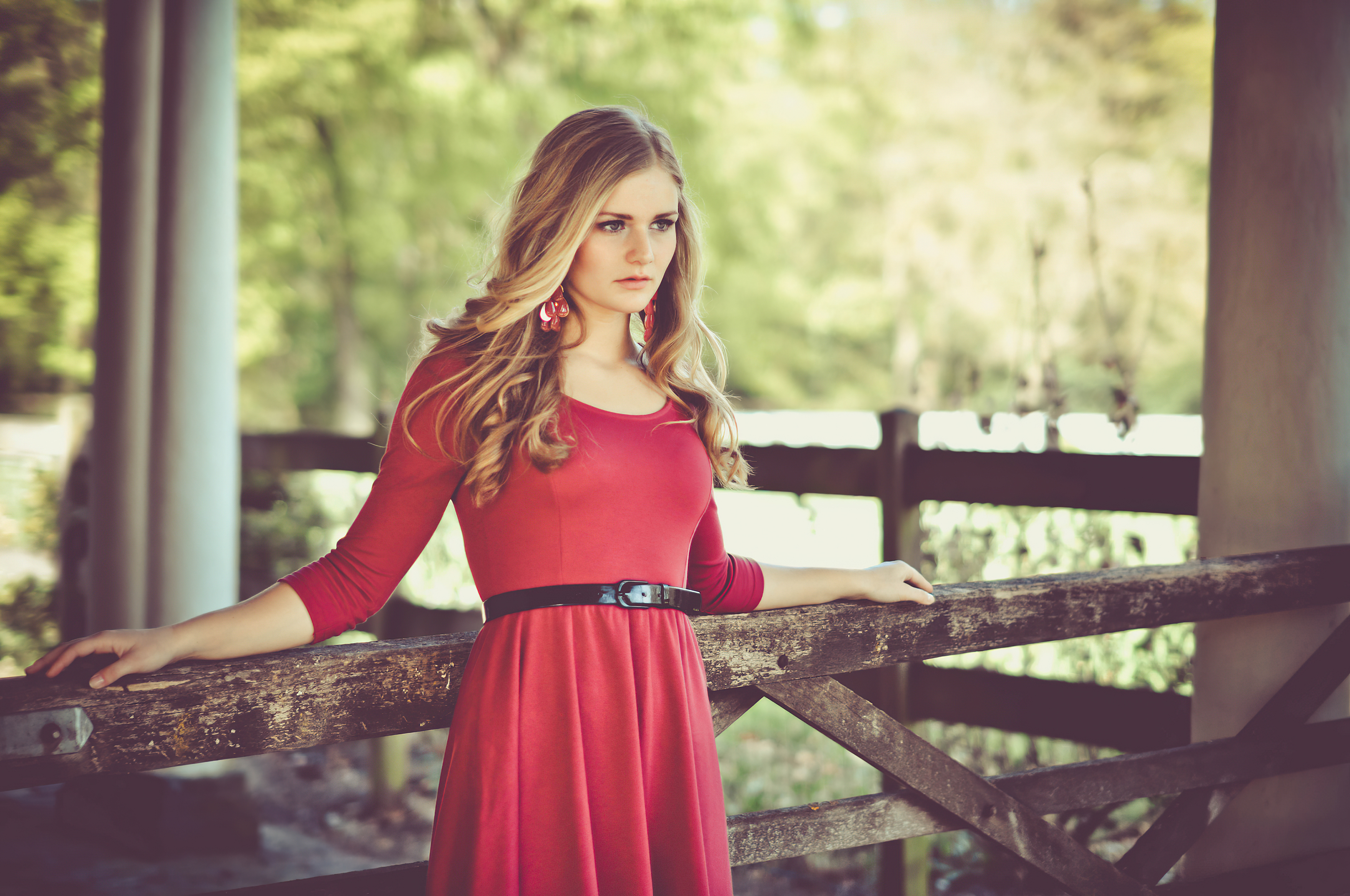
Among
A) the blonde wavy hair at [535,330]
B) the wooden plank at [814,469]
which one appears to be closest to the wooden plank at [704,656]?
the blonde wavy hair at [535,330]

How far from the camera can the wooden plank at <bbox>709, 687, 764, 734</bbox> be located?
1.99 metres

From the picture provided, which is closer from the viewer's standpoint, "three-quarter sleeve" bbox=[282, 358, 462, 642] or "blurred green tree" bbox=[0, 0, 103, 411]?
"three-quarter sleeve" bbox=[282, 358, 462, 642]

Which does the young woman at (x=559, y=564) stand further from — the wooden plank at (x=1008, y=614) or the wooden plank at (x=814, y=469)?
the wooden plank at (x=814, y=469)

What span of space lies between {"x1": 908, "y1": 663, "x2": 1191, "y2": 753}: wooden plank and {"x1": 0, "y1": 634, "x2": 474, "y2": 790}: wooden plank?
2.21 meters

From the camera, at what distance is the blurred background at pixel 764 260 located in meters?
4.11

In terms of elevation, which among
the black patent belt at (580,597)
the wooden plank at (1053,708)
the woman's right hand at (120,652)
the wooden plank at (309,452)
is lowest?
the wooden plank at (1053,708)

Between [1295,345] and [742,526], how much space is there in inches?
112

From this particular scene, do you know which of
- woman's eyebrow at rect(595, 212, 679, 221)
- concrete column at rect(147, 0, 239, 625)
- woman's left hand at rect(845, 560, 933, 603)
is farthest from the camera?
concrete column at rect(147, 0, 239, 625)

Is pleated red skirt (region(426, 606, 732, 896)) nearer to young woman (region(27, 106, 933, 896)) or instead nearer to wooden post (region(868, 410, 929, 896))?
young woman (region(27, 106, 933, 896))

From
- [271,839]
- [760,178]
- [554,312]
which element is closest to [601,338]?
[554,312]

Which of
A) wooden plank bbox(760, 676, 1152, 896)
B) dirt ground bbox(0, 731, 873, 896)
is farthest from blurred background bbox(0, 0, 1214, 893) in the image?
wooden plank bbox(760, 676, 1152, 896)

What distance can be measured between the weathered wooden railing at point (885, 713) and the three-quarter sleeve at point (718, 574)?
0.05 metres

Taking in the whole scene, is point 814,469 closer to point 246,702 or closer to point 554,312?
point 554,312

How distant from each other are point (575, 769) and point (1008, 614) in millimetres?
1140
